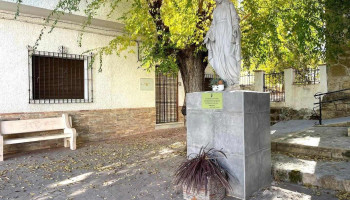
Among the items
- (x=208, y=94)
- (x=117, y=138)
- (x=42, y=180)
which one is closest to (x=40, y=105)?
(x=117, y=138)

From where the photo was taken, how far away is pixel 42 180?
4.86 metres

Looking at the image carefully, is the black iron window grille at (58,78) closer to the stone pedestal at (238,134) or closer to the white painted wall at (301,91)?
the stone pedestal at (238,134)

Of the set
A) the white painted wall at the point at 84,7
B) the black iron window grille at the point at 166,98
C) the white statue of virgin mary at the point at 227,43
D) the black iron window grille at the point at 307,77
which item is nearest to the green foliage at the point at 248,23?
the white painted wall at the point at 84,7

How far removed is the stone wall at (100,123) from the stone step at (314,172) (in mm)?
5966

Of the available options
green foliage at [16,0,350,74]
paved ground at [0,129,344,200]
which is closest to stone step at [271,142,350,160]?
paved ground at [0,129,344,200]

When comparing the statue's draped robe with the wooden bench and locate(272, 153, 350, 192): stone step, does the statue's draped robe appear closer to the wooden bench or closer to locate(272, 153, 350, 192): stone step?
locate(272, 153, 350, 192): stone step

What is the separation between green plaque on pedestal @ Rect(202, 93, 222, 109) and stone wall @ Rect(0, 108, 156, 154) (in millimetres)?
5616

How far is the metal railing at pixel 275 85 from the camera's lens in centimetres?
1141

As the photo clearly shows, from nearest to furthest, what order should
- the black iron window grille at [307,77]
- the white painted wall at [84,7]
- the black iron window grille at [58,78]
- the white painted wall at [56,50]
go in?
the white painted wall at [84,7], the white painted wall at [56,50], the black iron window grille at [58,78], the black iron window grille at [307,77]

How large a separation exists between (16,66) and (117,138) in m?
3.84

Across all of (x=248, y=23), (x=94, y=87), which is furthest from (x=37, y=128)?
(x=248, y=23)

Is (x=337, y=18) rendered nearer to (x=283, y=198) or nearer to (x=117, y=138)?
(x=283, y=198)

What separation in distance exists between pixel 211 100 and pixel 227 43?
96 centimetres

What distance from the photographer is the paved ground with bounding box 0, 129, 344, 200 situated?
4047 millimetres
